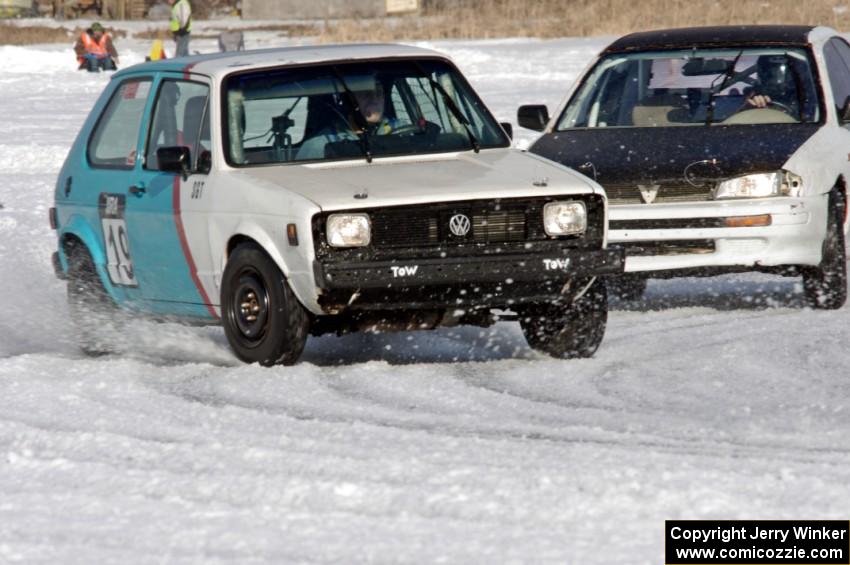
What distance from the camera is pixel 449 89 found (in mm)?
9477

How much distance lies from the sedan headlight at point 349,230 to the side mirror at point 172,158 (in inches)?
51.2

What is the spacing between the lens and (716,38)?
1170cm

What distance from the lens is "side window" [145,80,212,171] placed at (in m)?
9.05

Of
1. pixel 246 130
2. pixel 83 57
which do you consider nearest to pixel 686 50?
pixel 246 130

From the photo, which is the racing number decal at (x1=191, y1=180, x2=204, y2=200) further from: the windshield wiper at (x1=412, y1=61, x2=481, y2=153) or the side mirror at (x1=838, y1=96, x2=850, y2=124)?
the side mirror at (x1=838, y1=96, x2=850, y2=124)

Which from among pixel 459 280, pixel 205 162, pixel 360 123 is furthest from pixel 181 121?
pixel 459 280

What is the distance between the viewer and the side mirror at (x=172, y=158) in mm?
8852

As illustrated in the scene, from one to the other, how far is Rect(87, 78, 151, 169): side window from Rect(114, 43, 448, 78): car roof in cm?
18

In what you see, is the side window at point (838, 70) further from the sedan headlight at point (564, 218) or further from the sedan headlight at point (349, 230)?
the sedan headlight at point (349, 230)

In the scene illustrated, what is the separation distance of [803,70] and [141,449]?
633 centimetres

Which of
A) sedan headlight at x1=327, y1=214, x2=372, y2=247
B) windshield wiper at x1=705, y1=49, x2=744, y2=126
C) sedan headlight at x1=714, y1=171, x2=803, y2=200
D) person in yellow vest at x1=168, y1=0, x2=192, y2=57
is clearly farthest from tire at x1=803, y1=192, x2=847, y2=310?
person in yellow vest at x1=168, y1=0, x2=192, y2=57

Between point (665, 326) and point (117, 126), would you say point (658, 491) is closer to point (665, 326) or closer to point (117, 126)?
point (665, 326)

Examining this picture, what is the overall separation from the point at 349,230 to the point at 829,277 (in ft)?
12.2

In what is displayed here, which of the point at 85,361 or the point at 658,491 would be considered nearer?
the point at 658,491
